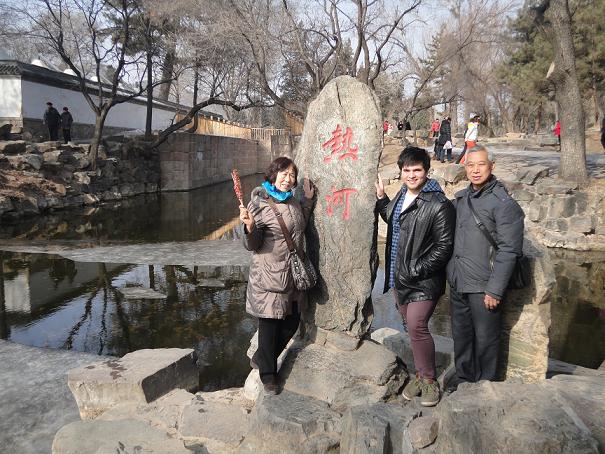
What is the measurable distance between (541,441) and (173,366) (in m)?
2.72

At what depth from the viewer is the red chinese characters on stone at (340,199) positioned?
347 cm

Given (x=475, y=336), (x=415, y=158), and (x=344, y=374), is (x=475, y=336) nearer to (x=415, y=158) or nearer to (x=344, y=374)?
(x=344, y=374)

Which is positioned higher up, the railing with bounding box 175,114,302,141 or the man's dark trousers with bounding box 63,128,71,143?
the railing with bounding box 175,114,302,141

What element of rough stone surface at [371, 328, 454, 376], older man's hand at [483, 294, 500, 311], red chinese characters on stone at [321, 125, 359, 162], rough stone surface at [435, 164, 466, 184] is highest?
rough stone surface at [435, 164, 466, 184]

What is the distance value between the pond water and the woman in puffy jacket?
5.83ft

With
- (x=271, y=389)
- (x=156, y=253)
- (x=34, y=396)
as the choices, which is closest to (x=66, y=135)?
(x=156, y=253)

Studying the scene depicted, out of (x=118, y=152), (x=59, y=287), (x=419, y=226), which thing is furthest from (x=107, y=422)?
(x=118, y=152)

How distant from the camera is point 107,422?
3.26 metres

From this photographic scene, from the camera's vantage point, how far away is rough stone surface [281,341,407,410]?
3172mm

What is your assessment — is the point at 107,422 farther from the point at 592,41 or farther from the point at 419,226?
the point at 592,41

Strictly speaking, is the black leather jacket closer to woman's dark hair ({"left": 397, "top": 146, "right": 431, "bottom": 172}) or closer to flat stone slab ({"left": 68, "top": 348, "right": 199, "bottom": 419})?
woman's dark hair ({"left": 397, "top": 146, "right": 431, "bottom": 172})

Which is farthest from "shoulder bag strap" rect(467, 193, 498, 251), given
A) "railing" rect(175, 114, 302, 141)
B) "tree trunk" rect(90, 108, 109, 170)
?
"railing" rect(175, 114, 302, 141)

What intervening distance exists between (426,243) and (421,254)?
7 cm

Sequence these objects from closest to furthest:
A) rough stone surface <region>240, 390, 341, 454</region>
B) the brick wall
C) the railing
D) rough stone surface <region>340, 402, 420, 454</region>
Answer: rough stone surface <region>340, 402, 420, 454</region> < rough stone surface <region>240, 390, 341, 454</region> < the brick wall < the railing
